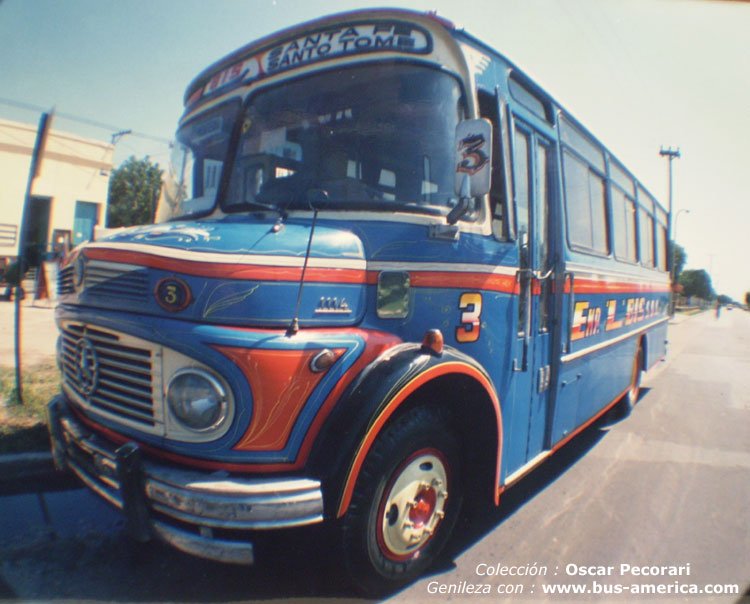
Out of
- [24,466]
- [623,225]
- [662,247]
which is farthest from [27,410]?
[662,247]

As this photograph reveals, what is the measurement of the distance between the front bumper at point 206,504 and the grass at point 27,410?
2.50m

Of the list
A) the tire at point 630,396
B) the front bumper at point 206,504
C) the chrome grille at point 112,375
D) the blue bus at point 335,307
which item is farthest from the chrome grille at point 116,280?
the tire at point 630,396

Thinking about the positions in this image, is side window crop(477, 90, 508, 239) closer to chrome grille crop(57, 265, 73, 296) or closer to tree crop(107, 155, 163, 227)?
chrome grille crop(57, 265, 73, 296)

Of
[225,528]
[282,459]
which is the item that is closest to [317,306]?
[282,459]

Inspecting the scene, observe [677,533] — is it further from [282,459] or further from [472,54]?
[472,54]

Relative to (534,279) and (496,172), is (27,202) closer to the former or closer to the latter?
(496,172)

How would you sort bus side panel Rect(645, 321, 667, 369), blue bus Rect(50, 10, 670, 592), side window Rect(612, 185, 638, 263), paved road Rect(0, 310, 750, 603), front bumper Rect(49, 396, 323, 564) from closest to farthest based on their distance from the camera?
front bumper Rect(49, 396, 323, 564), blue bus Rect(50, 10, 670, 592), paved road Rect(0, 310, 750, 603), side window Rect(612, 185, 638, 263), bus side panel Rect(645, 321, 667, 369)

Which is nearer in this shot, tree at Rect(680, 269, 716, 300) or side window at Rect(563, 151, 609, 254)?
side window at Rect(563, 151, 609, 254)

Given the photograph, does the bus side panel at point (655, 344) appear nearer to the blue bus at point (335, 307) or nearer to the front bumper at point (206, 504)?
the blue bus at point (335, 307)

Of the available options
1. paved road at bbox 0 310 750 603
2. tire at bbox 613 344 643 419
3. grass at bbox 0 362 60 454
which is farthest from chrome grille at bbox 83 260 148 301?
tire at bbox 613 344 643 419

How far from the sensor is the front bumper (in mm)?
1853

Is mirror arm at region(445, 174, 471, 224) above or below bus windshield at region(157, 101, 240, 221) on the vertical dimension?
below

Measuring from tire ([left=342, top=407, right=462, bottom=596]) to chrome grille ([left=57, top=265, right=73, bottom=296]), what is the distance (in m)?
1.91

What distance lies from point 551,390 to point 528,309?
795mm
